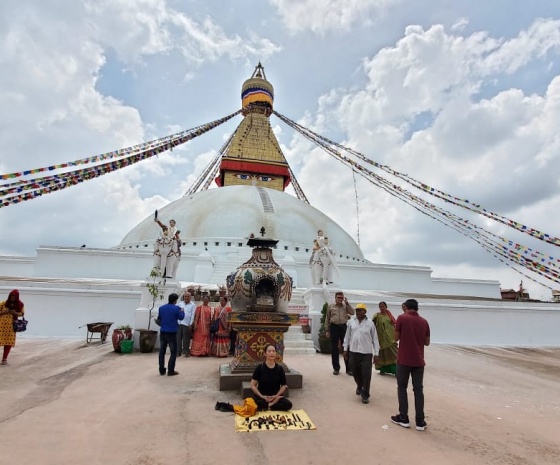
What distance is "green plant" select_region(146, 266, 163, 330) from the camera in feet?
25.4

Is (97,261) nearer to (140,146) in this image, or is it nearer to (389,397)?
(140,146)

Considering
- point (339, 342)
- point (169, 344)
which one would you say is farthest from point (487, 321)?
point (169, 344)

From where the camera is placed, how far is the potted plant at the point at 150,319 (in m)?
7.10

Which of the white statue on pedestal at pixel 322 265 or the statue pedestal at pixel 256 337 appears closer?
the statue pedestal at pixel 256 337

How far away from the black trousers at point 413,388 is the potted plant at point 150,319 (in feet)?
17.5

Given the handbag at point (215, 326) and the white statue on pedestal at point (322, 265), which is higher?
the white statue on pedestal at point (322, 265)

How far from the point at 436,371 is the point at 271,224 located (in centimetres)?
1220

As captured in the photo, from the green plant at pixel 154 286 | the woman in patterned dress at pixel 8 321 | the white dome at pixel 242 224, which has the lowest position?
the woman in patterned dress at pixel 8 321

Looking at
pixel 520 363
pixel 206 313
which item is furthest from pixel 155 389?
pixel 520 363

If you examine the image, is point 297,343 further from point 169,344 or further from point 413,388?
point 413,388

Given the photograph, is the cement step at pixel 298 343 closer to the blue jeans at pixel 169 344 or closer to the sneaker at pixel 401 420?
the blue jeans at pixel 169 344

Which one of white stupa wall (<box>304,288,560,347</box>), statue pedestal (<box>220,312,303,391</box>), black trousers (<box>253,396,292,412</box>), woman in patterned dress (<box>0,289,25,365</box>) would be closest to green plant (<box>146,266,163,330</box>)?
woman in patterned dress (<box>0,289,25,365</box>)

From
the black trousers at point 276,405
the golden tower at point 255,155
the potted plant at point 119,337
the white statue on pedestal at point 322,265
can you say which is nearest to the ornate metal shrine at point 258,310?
the black trousers at point 276,405

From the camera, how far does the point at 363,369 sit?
4273mm
